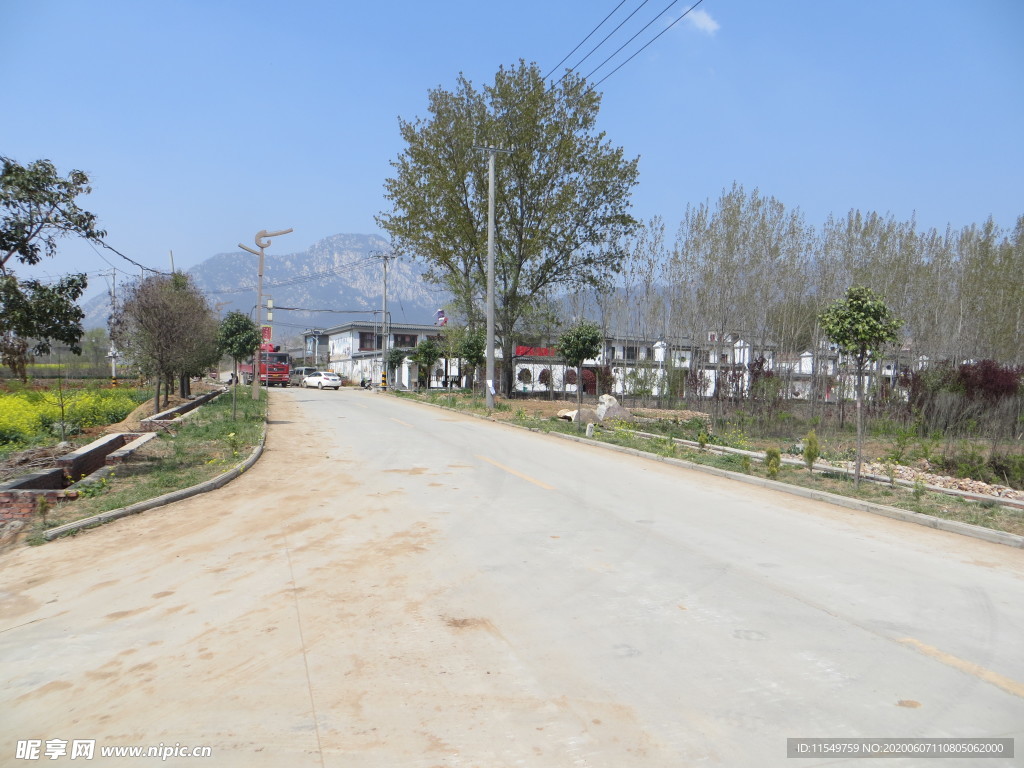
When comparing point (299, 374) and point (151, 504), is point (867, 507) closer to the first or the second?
point (151, 504)

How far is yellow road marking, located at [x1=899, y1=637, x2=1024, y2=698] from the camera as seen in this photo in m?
4.12

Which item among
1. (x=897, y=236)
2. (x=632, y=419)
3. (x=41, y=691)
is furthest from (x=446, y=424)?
(x=897, y=236)

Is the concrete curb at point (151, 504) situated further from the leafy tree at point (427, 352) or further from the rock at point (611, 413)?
the leafy tree at point (427, 352)

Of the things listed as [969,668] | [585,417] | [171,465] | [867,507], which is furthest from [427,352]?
[969,668]

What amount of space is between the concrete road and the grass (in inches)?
38.8

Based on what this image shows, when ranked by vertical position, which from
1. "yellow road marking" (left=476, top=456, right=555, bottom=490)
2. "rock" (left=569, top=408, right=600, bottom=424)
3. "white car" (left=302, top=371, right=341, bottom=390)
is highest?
"white car" (left=302, top=371, right=341, bottom=390)

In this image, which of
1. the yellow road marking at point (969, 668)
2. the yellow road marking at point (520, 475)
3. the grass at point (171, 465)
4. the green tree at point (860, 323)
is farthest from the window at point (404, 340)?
the yellow road marking at point (969, 668)

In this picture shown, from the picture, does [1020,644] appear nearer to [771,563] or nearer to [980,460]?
[771,563]

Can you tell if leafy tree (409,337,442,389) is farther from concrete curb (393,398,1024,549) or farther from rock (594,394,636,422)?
concrete curb (393,398,1024,549)

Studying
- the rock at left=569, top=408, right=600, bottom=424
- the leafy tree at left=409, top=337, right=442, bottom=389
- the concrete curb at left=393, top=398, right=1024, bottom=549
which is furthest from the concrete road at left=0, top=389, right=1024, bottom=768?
the leafy tree at left=409, top=337, right=442, bottom=389

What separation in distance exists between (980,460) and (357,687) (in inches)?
625

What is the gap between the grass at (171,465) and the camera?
30.2ft

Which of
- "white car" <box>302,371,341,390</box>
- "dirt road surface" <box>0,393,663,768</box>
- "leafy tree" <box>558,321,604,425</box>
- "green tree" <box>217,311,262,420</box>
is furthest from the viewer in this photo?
"white car" <box>302,371,341,390</box>

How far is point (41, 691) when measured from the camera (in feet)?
13.7
